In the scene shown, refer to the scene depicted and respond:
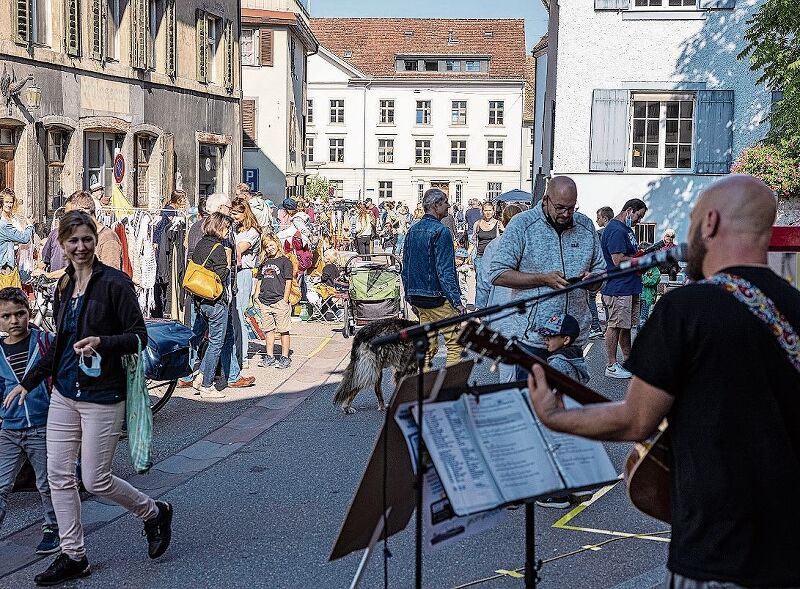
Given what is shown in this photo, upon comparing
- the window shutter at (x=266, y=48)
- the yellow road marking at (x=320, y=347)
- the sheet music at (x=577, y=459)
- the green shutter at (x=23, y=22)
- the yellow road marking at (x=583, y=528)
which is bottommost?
the yellow road marking at (x=320, y=347)

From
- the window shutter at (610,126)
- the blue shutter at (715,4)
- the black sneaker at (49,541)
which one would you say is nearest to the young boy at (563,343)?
the black sneaker at (49,541)

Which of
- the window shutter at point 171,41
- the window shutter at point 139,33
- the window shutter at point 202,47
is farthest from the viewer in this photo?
the window shutter at point 202,47

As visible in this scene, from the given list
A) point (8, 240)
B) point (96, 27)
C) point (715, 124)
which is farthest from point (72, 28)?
point (715, 124)

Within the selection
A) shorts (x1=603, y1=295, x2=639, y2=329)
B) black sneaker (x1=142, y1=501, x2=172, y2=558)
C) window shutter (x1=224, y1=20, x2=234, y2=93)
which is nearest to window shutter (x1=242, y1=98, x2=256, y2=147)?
window shutter (x1=224, y1=20, x2=234, y2=93)

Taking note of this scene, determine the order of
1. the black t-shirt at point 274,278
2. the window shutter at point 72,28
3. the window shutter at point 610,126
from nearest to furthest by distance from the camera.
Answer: the black t-shirt at point 274,278, the window shutter at point 72,28, the window shutter at point 610,126

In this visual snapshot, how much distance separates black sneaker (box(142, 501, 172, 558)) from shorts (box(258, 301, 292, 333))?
270 inches

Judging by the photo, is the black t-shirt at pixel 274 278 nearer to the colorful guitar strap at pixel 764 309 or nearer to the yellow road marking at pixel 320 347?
the yellow road marking at pixel 320 347

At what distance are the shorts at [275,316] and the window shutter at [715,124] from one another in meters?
11.7

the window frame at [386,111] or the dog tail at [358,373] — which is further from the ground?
the window frame at [386,111]

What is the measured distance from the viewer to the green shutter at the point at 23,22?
18.7 meters

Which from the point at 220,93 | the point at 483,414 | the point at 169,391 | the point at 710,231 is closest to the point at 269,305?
the point at 169,391

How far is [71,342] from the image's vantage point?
5.79 meters

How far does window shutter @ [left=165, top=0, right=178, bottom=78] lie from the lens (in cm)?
2534

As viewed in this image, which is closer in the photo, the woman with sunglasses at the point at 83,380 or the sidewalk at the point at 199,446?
the woman with sunglasses at the point at 83,380
